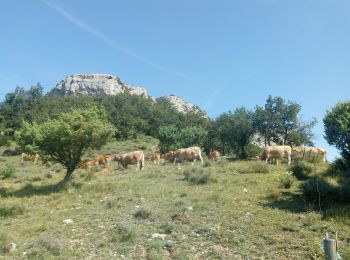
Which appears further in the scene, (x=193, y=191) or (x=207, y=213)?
(x=193, y=191)

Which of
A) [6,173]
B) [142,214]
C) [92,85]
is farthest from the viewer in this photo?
[92,85]

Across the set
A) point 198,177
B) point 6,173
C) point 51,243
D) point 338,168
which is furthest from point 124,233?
point 6,173

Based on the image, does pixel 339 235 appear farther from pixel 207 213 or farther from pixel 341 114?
pixel 341 114

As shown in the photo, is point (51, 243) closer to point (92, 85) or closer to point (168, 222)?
point (168, 222)

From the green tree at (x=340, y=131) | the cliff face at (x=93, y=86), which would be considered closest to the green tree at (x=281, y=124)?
the green tree at (x=340, y=131)

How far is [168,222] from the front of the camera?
1360 centimetres

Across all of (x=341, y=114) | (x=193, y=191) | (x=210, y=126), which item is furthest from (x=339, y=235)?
(x=210, y=126)

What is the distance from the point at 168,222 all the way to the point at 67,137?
1123 centimetres

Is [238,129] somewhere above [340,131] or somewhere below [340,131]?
above

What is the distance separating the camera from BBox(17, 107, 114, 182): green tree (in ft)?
75.8

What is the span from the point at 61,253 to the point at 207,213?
199 inches

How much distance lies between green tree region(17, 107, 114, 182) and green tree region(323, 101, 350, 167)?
12285mm

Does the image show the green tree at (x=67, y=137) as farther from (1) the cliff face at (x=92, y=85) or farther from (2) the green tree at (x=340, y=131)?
(1) the cliff face at (x=92, y=85)

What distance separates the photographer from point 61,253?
11.6 metres
